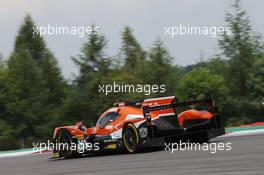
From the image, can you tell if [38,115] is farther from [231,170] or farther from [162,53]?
[231,170]

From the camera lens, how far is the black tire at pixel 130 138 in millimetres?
15492

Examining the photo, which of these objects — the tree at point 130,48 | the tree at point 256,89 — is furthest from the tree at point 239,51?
the tree at point 130,48

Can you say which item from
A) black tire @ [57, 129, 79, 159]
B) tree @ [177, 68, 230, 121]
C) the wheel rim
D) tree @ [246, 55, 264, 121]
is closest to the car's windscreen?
black tire @ [57, 129, 79, 159]

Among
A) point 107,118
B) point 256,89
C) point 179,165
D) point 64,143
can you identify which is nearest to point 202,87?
point 256,89

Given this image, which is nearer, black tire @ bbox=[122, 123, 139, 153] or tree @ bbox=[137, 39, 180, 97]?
black tire @ bbox=[122, 123, 139, 153]

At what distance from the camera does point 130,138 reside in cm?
1570

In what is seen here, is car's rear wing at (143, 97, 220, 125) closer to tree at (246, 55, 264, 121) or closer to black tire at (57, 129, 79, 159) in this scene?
black tire at (57, 129, 79, 159)

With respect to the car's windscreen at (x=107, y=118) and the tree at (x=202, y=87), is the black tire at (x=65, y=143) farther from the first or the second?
the tree at (x=202, y=87)

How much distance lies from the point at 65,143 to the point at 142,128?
2803 mm

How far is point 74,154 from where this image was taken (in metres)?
17.2

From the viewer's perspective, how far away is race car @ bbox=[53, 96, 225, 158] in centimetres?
1552

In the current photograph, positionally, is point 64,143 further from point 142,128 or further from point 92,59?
point 92,59

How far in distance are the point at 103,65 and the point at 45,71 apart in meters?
6.01

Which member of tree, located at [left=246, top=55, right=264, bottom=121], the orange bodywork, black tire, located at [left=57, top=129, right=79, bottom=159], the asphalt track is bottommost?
the asphalt track
